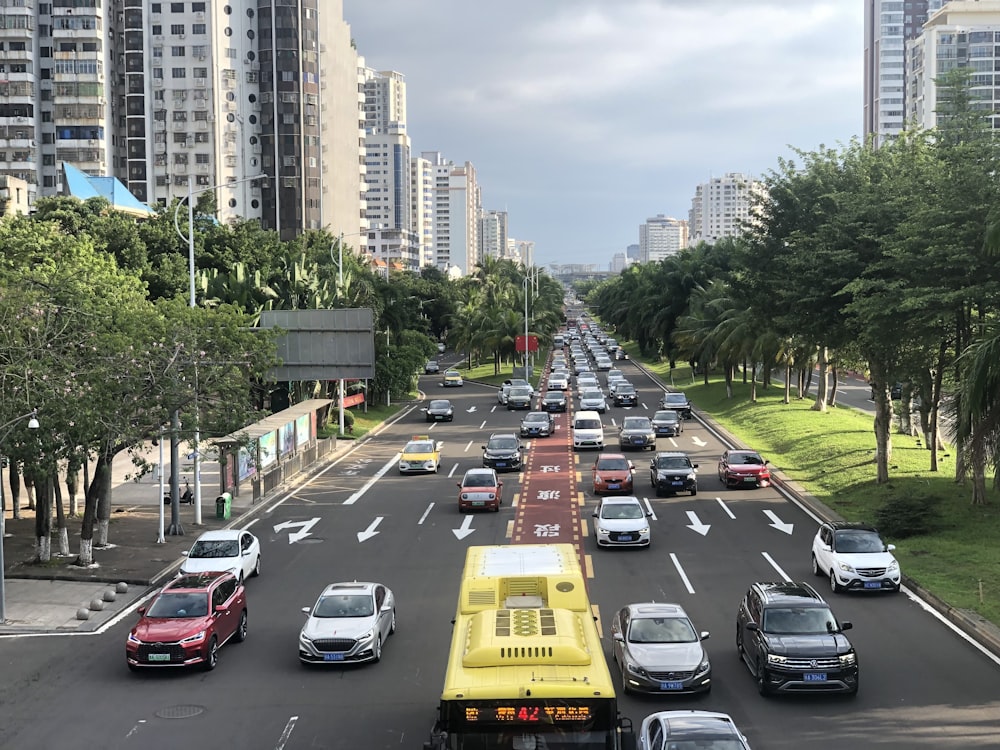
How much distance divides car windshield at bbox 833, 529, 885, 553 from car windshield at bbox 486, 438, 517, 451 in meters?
22.0

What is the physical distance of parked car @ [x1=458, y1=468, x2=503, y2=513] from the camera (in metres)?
37.2

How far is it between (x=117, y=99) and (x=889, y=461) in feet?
331

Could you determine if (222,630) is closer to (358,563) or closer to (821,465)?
(358,563)

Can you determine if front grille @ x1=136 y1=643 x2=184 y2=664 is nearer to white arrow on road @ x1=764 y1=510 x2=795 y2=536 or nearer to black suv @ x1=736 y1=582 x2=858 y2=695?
black suv @ x1=736 y1=582 x2=858 y2=695

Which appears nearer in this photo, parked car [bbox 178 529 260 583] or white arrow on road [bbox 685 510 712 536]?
parked car [bbox 178 529 260 583]

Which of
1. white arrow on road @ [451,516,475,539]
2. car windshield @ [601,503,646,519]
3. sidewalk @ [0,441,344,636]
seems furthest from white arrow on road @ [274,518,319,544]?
car windshield @ [601,503,646,519]

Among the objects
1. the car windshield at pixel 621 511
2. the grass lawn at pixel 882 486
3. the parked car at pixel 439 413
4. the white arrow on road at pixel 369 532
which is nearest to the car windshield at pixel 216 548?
the white arrow on road at pixel 369 532

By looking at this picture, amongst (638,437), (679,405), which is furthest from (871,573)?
(679,405)

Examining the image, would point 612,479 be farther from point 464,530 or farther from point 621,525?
point 621,525

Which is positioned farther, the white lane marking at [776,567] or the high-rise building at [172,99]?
the high-rise building at [172,99]

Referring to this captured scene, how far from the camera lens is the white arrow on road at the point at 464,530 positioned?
3356 cm

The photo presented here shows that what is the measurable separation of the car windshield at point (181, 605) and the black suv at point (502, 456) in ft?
82.8

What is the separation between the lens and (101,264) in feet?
118

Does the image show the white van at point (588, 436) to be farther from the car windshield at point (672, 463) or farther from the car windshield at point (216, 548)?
the car windshield at point (216, 548)
